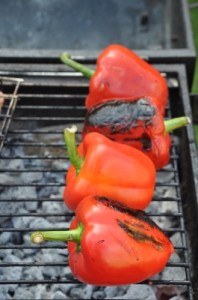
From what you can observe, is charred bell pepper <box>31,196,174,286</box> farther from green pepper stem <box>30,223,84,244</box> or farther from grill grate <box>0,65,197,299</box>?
grill grate <box>0,65,197,299</box>

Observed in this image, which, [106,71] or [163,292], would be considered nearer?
[163,292]

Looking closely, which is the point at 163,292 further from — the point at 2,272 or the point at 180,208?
the point at 2,272

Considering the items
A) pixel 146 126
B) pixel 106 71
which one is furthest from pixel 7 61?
pixel 146 126

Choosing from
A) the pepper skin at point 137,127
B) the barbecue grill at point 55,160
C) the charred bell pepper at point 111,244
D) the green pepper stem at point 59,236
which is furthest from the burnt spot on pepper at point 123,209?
the pepper skin at point 137,127

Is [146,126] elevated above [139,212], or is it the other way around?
[146,126]

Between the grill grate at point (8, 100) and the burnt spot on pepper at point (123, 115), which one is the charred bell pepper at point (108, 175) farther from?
the grill grate at point (8, 100)

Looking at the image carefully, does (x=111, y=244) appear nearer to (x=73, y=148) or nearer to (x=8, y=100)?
(x=73, y=148)
